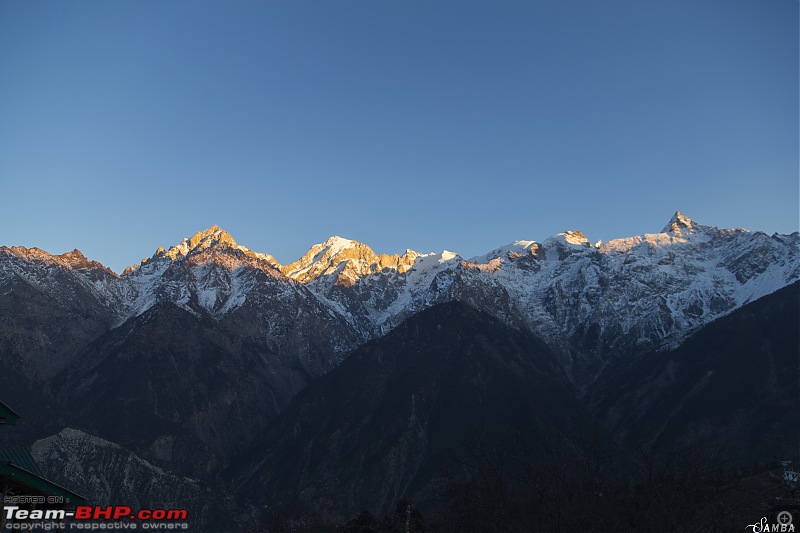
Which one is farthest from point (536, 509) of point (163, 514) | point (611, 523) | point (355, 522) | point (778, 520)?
point (163, 514)

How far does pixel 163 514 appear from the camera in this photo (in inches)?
2100

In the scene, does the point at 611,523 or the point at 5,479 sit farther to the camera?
the point at 611,523

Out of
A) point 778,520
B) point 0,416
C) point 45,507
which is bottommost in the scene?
point 778,520

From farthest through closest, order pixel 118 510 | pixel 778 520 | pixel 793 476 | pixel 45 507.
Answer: pixel 793 476 → pixel 778 520 → pixel 118 510 → pixel 45 507

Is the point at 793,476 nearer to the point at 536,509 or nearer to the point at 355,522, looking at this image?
the point at 536,509

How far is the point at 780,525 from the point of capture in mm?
66875

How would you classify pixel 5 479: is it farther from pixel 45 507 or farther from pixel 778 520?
pixel 778 520

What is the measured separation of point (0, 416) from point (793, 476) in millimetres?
99282

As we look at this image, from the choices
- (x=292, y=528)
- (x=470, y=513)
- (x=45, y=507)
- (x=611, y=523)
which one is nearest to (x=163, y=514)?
(x=45, y=507)

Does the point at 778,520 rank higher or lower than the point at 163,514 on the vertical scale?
lower

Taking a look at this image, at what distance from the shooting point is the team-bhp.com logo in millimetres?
65875

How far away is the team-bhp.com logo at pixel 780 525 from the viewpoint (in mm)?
65875

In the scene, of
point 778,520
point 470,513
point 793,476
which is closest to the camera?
point 778,520

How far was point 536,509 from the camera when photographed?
131 metres
